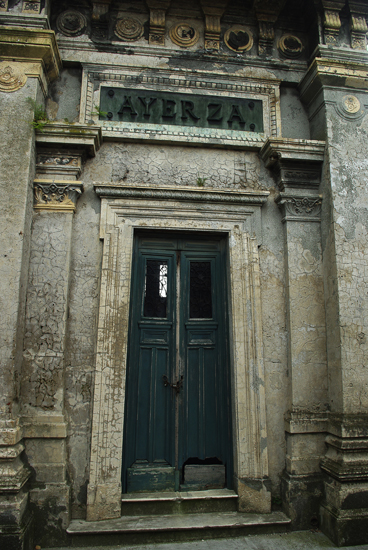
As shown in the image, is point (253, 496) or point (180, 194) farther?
point (180, 194)

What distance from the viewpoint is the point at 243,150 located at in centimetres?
438

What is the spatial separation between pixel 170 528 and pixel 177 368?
1425 mm

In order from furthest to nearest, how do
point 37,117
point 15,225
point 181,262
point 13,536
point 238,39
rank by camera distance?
point 238,39
point 181,262
point 37,117
point 15,225
point 13,536

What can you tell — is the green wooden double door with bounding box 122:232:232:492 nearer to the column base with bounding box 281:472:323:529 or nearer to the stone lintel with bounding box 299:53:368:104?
the column base with bounding box 281:472:323:529

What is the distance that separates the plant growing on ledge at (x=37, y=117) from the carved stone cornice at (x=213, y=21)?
222 centimetres

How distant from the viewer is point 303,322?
394 centimetres

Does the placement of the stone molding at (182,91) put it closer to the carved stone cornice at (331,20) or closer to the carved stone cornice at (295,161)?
the carved stone cornice at (295,161)

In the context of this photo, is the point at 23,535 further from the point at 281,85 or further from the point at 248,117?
the point at 281,85

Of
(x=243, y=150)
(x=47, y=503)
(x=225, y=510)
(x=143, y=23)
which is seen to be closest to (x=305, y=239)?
(x=243, y=150)

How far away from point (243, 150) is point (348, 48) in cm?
182

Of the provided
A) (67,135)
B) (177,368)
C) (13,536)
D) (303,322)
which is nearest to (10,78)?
(67,135)

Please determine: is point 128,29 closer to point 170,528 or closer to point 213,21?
point 213,21

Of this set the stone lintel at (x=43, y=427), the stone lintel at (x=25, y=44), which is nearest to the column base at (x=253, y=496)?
the stone lintel at (x=43, y=427)

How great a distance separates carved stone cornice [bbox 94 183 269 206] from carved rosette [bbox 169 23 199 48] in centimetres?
196
